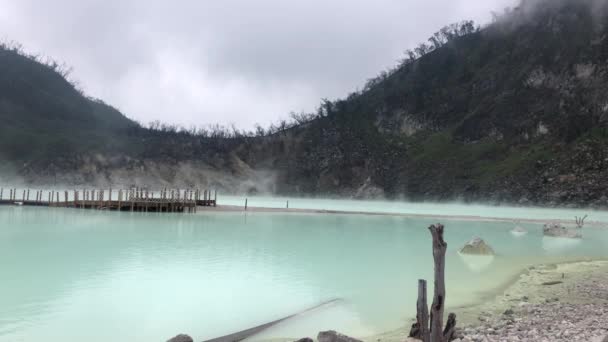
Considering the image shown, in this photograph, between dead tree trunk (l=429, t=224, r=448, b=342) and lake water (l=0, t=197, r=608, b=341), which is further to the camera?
lake water (l=0, t=197, r=608, b=341)

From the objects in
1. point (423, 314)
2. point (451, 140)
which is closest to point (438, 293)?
point (423, 314)

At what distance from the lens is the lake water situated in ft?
37.1

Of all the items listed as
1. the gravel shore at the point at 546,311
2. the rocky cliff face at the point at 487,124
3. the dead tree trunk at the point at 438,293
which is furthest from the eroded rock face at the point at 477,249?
the rocky cliff face at the point at 487,124

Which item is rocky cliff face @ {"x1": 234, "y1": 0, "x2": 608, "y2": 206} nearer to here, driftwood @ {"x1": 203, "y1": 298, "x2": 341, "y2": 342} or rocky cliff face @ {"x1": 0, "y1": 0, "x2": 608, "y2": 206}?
rocky cliff face @ {"x1": 0, "y1": 0, "x2": 608, "y2": 206}

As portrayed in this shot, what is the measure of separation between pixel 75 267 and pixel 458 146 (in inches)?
3812

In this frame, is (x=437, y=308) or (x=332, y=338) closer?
(x=332, y=338)

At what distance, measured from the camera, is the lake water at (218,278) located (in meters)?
11.3

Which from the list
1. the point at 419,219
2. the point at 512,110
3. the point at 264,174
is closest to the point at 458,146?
the point at 512,110

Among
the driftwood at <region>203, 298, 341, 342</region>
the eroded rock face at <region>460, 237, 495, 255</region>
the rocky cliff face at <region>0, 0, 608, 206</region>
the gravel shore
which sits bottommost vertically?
the driftwood at <region>203, 298, 341, 342</region>

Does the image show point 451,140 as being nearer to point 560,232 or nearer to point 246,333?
point 560,232

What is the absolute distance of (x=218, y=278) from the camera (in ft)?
54.6

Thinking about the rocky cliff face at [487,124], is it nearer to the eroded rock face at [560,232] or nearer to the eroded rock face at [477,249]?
the eroded rock face at [560,232]

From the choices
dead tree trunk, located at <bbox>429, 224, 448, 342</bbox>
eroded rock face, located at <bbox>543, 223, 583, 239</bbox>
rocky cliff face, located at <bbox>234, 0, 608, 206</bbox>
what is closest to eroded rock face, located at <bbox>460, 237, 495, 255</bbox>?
eroded rock face, located at <bbox>543, 223, 583, 239</bbox>

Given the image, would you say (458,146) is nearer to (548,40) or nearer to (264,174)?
(548,40)
